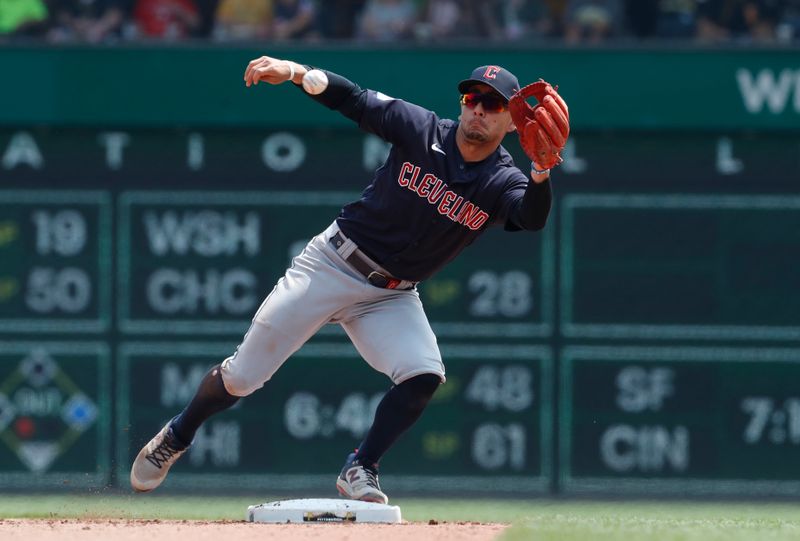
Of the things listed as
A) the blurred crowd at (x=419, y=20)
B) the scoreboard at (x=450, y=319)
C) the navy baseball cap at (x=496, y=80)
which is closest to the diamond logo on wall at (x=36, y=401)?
the scoreboard at (x=450, y=319)

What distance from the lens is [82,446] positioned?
412 inches

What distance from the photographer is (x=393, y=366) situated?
651cm

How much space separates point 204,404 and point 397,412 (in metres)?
0.80

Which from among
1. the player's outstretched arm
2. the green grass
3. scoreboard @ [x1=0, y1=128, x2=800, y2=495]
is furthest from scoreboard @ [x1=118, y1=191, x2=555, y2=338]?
the player's outstretched arm

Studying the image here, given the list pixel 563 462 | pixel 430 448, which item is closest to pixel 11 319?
pixel 430 448

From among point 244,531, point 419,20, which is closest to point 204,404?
point 244,531

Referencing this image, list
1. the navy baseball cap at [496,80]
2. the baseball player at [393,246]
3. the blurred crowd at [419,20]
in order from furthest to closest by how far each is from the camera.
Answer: the blurred crowd at [419,20] < the baseball player at [393,246] < the navy baseball cap at [496,80]

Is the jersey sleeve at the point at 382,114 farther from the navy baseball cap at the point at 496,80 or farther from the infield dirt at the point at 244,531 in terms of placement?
the infield dirt at the point at 244,531

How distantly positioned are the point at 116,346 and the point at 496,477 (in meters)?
2.50

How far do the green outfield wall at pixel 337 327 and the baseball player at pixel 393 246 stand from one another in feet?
11.9

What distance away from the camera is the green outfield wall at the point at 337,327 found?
1035cm

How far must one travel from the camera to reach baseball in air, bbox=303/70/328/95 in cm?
634

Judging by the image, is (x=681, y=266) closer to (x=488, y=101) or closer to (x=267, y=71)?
(x=488, y=101)

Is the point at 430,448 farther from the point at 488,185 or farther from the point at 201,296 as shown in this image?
the point at 488,185
